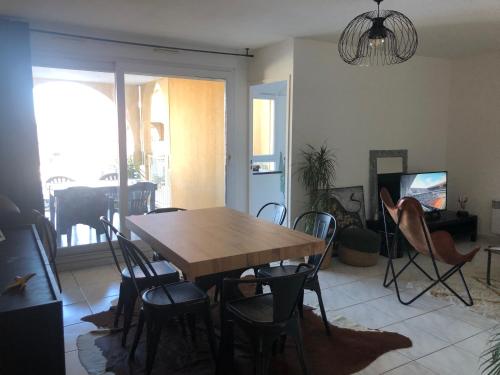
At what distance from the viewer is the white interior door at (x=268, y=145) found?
5480 mm

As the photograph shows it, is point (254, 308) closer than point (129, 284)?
Yes

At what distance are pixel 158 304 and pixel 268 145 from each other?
3.91 metres

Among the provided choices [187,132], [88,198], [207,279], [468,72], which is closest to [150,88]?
[187,132]

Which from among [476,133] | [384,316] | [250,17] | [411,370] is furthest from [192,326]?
[476,133]

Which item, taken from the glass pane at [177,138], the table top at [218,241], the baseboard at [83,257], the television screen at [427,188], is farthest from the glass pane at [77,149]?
the television screen at [427,188]

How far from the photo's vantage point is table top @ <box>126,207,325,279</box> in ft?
6.82

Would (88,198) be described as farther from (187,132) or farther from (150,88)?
(187,132)

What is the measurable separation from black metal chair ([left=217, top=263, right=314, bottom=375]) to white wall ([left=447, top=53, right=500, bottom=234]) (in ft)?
13.6

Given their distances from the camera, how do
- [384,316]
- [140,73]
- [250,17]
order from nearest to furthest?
[384,316] → [250,17] → [140,73]

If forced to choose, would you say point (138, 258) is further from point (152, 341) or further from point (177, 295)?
point (152, 341)

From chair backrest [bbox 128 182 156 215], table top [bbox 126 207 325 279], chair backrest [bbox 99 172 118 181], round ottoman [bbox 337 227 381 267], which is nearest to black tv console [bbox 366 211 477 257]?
round ottoman [bbox 337 227 381 267]

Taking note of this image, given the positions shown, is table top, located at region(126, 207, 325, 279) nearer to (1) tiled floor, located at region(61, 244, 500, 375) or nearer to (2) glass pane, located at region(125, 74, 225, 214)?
(1) tiled floor, located at region(61, 244, 500, 375)

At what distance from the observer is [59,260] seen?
4105 mm

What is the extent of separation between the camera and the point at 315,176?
433cm
